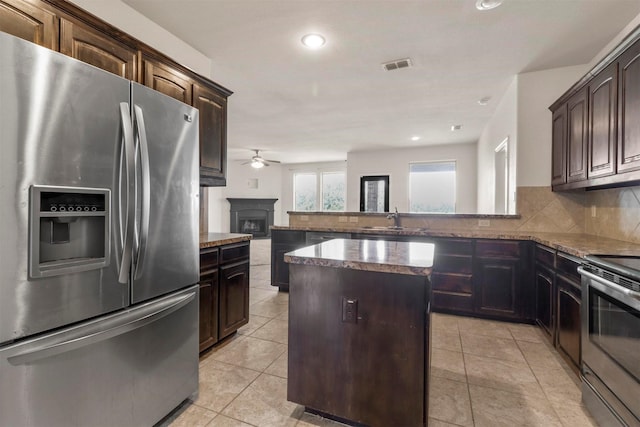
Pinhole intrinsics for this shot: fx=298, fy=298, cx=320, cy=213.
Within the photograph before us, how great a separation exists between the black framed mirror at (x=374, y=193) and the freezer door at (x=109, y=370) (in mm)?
6473

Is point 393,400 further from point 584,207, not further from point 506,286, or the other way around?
point 584,207

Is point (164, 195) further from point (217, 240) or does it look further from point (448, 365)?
point (448, 365)

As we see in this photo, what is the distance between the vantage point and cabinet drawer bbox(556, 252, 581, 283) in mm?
2004

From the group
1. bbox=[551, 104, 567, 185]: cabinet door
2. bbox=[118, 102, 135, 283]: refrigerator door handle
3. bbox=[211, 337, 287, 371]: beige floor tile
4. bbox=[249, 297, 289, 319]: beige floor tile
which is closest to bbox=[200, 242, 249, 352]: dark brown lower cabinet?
bbox=[211, 337, 287, 371]: beige floor tile

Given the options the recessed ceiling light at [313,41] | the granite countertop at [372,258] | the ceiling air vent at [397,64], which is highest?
the ceiling air vent at [397,64]

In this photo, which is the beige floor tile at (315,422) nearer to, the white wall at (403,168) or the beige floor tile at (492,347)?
the beige floor tile at (492,347)

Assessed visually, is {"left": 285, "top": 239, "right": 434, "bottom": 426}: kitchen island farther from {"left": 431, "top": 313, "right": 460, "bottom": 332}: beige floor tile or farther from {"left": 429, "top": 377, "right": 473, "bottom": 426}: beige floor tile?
{"left": 431, "top": 313, "right": 460, "bottom": 332}: beige floor tile

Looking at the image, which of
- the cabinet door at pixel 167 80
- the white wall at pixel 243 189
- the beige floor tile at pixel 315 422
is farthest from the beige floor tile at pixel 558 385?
the white wall at pixel 243 189

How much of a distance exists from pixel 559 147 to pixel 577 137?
0.37 m

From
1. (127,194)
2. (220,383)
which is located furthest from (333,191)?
(127,194)

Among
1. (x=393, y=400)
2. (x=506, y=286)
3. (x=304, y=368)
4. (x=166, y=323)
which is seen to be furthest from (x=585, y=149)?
(x=166, y=323)

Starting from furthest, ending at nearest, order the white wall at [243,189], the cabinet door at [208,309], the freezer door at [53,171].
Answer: the white wall at [243,189] → the cabinet door at [208,309] → the freezer door at [53,171]

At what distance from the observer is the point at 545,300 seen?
2.63 meters

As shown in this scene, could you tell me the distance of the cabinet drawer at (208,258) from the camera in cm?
219
